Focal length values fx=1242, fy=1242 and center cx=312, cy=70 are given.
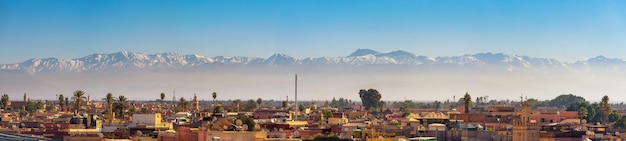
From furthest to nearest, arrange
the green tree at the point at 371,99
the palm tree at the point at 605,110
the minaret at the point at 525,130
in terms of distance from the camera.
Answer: the green tree at the point at 371,99, the palm tree at the point at 605,110, the minaret at the point at 525,130

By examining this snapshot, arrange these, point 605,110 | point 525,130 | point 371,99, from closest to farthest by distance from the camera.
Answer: point 525,130 → point 605,110 → point 371,99

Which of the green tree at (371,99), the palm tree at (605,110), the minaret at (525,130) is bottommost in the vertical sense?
the minaret at (525,130)

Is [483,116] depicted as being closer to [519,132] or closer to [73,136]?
[519,132]

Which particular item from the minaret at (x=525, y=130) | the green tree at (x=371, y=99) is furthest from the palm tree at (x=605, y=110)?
the minaret at (x=525, y=130)

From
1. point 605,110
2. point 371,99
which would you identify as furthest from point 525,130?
point 371,99

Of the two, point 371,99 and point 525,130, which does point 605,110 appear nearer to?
point 371,99

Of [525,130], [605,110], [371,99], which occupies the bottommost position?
[525,130]

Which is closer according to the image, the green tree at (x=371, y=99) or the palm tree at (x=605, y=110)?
the palm tree at (x=605, y=110)

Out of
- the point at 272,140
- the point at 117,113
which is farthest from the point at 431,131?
the point at 117,113

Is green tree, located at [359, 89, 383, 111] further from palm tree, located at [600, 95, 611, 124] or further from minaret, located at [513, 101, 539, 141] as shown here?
minaret, located at [513, 101, 539, 141]

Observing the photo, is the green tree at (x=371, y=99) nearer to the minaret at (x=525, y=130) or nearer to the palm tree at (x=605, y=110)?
the palm tree at (x=605, y=110)

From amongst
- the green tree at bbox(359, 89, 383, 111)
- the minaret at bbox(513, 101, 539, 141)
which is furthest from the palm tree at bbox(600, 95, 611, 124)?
the minaret at bbox(513, 101, 539, 141)

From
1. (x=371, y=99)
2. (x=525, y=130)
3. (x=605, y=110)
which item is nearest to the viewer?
(x=525, y=130)

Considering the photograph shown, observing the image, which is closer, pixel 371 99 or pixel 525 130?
pixel 525 130
